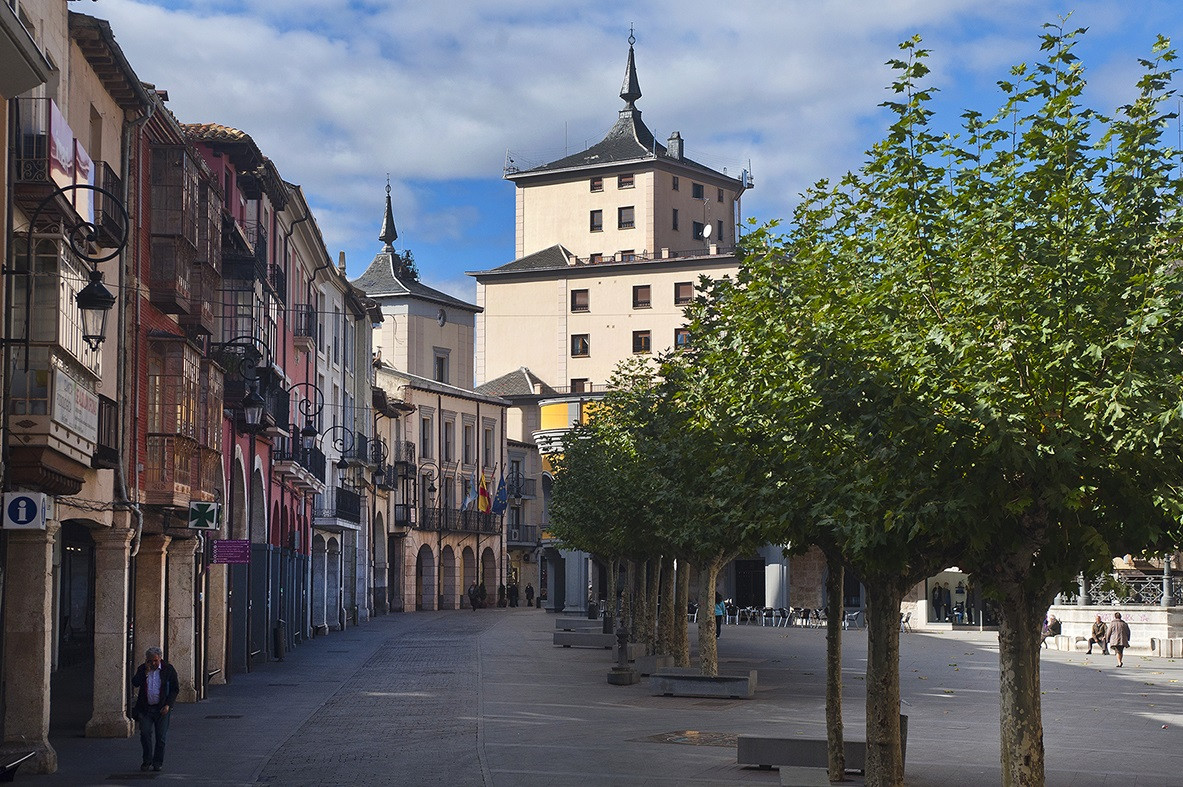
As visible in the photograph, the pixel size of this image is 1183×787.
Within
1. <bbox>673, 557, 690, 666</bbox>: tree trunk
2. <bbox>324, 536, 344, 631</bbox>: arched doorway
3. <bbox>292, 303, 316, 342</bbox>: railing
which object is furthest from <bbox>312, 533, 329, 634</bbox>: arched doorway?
<bbox>673, 557, 690, 666</bbox>: tree trunk

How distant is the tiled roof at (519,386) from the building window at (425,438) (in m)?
9.91

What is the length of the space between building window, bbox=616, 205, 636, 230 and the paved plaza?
54.8m

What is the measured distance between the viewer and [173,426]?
24516 millimetres

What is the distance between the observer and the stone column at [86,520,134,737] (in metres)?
22.2

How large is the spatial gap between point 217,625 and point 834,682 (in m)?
18.3

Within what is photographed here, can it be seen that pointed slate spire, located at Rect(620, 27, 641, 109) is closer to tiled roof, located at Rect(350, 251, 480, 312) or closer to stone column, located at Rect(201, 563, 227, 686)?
tiled roof, located at Rect(350, 251, 480, 312)

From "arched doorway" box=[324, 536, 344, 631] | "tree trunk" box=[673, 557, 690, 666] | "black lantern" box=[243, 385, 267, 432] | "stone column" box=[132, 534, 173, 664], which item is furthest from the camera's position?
"arched doorway" box=[324, 536, 344, 631]

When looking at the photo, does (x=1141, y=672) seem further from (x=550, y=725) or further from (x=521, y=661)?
(x=550, y=725)

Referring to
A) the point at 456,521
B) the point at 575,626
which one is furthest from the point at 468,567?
the point at 575,626

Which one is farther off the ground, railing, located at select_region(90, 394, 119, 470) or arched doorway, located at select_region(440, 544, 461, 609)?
railing, located at select_region(90, 394, 119, 470)

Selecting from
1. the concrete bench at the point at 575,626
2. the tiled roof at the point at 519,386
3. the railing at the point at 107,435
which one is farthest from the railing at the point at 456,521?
the railing at the point at 107,435

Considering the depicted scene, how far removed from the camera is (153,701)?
18.5 meters

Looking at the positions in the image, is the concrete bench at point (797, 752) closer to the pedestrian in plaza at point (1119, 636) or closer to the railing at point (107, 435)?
the railing at point (107, 435)

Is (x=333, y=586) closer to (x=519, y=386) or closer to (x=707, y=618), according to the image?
(x=707, y=618)
